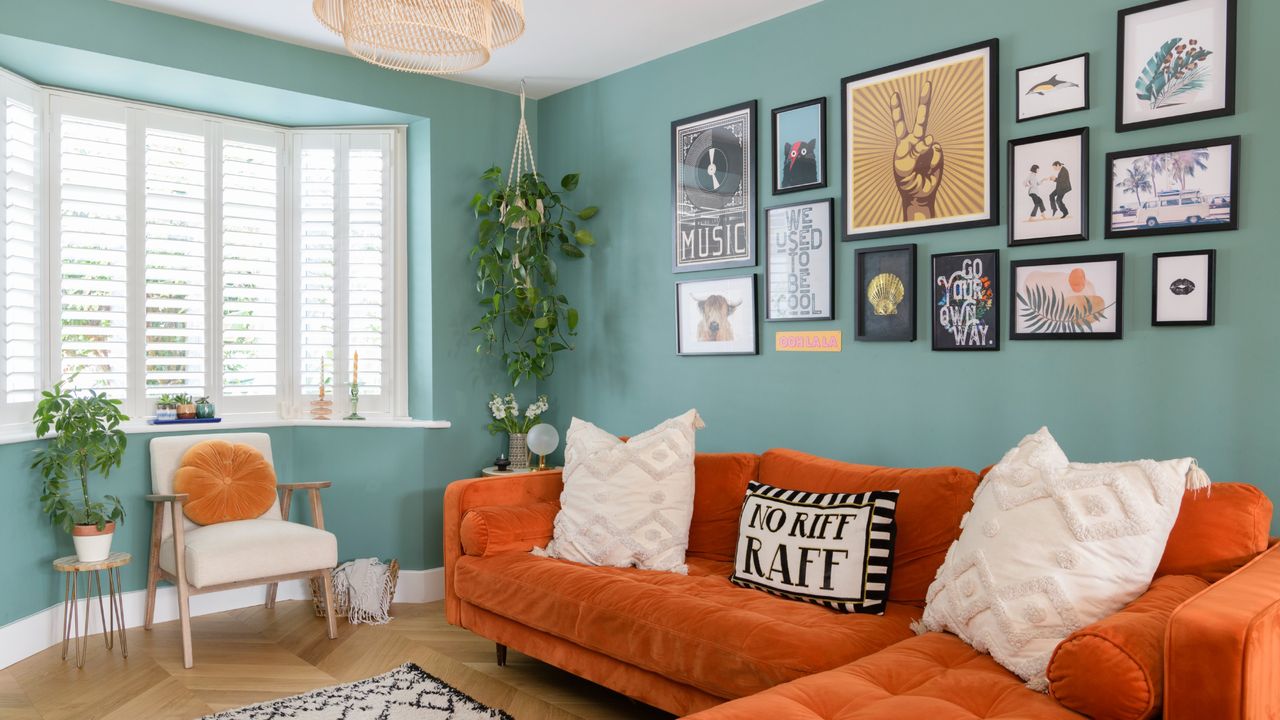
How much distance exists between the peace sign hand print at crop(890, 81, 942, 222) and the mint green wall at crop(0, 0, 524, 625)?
229 cm

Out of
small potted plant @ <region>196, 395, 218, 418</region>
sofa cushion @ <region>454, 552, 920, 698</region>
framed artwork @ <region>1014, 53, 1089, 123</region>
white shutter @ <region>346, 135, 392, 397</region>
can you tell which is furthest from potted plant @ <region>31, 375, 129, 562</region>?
framed artwork @ <region>1014, 53, 1089, 123</region>

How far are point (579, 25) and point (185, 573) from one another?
2.80 meters

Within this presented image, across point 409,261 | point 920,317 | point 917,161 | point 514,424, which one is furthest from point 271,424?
point 917,161

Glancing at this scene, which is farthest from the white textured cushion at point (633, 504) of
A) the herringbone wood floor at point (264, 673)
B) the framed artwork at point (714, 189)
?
the framed artwork at point (714, 189)

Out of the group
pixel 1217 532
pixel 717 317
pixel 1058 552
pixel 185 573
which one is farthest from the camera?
pixel 717 317

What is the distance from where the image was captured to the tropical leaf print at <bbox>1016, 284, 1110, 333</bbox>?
282 cm

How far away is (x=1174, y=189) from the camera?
104 inches

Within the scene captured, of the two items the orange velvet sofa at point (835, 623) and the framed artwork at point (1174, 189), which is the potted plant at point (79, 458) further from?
the framed artwork at point (1174, 189)

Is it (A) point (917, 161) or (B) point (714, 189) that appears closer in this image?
(A) point (917, 161)

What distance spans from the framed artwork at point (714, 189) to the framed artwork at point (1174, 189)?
147cm

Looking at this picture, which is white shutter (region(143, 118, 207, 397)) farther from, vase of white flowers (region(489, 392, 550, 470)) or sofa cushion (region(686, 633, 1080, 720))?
sofa cushion (region(686, 633, 1080, 720))

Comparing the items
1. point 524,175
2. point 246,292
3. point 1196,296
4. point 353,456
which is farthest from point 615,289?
point 1196,296

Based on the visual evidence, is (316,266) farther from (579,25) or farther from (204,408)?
(579,25)

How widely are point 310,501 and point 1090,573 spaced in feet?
11.3
